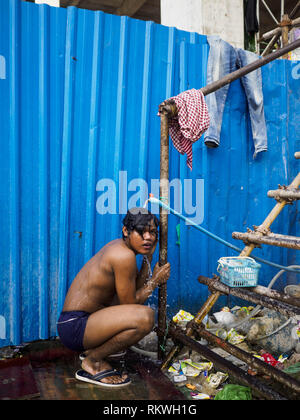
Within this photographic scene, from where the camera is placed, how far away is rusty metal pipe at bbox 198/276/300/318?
8.18 feet

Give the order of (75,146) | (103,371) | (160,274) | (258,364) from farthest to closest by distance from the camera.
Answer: (75,146) → (160,274) → (103,371) → (258,364)

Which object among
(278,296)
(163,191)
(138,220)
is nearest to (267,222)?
(278,296)

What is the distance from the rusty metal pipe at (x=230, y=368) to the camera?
92.7 inches

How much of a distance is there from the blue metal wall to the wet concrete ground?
34cm

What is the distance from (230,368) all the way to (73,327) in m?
1.28

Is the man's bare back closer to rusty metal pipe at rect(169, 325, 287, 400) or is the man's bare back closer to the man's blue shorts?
the man's blue shorts

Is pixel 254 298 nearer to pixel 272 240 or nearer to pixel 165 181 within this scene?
pixel 272 240

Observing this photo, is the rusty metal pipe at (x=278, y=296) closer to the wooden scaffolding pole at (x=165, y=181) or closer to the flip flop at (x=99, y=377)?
the wooden scaffolding pole at (x=165, y=181)

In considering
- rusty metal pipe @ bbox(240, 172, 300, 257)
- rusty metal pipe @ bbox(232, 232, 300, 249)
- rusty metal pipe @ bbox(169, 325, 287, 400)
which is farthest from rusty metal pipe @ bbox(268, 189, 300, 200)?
rusty metal pipe @ bbox(169, 325, 287, 400)

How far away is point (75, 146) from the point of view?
3.66 metres

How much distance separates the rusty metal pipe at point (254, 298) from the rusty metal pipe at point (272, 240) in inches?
19.5

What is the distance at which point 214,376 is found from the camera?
9.80ft
